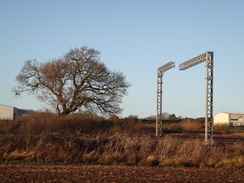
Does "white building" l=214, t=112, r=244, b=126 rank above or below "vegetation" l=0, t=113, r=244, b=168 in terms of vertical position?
above

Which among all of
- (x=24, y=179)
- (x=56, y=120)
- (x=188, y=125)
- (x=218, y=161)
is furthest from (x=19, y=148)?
(x=188, y=125)

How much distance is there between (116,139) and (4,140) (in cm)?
640

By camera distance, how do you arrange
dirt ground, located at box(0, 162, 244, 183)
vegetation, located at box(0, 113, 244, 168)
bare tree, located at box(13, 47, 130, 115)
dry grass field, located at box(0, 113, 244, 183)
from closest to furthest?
dirt ground, located at box(0, 162, 244, 183), dry grass field, located at box(0, 113, 244, 183), vegetation, located at box(0, 113, 244, 168), bare tree, located at box(13, 47, 130, 115)

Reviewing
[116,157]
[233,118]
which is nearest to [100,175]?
[116,157]

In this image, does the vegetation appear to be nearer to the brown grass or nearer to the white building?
the brown grass

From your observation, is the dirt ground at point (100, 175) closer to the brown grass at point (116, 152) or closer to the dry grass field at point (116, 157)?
the dry grass field at point (116, 157)

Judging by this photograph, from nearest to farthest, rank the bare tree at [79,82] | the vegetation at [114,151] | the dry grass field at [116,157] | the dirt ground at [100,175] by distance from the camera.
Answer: the dirt ground at [100,175], the dry grass field at [116,157], the vegetation at [114,151], the bare tree at [79,82]

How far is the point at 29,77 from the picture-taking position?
5078 cm

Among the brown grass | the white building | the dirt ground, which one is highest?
the white building

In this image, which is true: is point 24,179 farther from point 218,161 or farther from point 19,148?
point 218,161

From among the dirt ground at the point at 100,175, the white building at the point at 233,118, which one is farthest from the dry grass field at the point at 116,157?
the white building at the point at 233,118

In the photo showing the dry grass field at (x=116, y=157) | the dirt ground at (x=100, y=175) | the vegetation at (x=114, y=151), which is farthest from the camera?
the vegetation at (x=114, y=151)

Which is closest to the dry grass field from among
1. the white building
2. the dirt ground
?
the dirt ground

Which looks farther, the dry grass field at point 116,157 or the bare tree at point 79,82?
the bare tree at point 79,82
